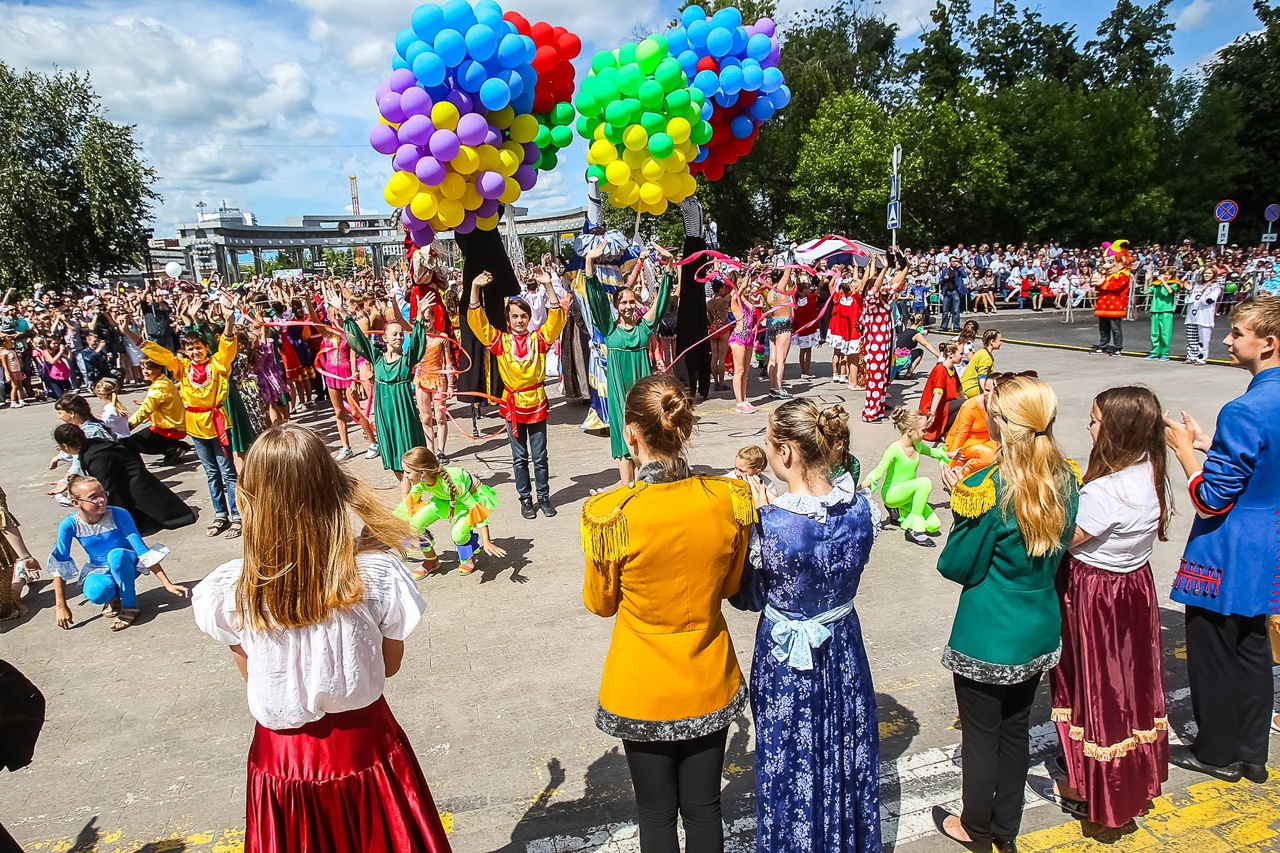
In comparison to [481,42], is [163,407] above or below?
below

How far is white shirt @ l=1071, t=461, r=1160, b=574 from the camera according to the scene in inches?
106

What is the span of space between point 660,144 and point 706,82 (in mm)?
1169

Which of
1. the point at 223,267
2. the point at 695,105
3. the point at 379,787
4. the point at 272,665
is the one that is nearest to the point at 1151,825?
the point at 379,787

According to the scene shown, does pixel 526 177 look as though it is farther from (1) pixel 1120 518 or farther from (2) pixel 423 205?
(1) pixel 1120 518

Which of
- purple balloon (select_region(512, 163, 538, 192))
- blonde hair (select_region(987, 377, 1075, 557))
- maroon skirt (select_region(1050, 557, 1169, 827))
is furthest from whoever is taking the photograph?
purple balloon (select_region(512, 163, 538, 192))

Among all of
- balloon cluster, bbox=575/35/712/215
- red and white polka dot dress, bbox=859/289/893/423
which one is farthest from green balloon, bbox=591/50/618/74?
red and white polka dot dress, bbox=859/289/893/423

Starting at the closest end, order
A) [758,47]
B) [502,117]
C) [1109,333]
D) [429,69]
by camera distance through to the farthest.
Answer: [429,69] → [502,117] → [758,47] → [1109,333]

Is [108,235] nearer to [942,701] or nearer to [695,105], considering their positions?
[695,105]

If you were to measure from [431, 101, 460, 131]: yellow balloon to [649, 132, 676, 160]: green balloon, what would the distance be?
1981 millimetres

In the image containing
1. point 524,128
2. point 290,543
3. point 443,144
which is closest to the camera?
point 290,543

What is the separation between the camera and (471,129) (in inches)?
297

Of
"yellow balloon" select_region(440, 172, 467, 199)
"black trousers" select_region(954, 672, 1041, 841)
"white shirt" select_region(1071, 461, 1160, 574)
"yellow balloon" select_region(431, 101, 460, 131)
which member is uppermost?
"yellow balloon" select_region(431, 101, 460, 131)

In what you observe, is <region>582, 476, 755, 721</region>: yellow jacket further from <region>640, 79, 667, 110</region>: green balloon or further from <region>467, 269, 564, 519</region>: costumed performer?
<region>640, 79, 667, 110</region>: green balloon

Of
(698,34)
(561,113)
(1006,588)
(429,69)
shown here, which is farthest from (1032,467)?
(561,113)
